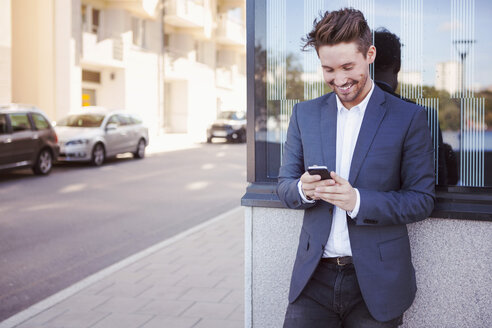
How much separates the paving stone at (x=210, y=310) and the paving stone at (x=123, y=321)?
0.32 meters

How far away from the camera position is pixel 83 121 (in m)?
18.7

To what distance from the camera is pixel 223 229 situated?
8.12 metres

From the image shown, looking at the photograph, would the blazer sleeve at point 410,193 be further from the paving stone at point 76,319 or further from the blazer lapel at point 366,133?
the paving stone at point 76,319

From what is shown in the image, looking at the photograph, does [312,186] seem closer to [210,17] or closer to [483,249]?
[483,249]

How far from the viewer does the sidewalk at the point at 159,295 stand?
4664mm

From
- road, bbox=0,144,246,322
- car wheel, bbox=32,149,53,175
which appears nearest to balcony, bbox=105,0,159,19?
road, bbox=0,144,246,322

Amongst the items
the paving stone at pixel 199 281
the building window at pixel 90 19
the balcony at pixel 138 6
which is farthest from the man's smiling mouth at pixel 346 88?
the balcony at pixel 138 6

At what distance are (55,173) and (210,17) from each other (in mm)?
28062

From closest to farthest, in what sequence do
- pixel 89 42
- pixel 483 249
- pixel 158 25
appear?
pixel 483 249 < pixel 89 42 < pixel 158 25

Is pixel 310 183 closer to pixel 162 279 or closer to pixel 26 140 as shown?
pixel 162 279

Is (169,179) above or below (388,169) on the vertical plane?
below

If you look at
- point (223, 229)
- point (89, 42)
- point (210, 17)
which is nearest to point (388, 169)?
point (223, 229)

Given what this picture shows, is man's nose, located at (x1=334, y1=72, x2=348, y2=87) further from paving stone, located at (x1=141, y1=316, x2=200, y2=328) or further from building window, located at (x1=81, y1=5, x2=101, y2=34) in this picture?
building window, located at (x1=81, y1=5, x2=101, y2=34)

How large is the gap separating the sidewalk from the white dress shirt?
228cm
